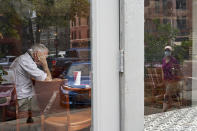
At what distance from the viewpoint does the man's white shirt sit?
3.08 m

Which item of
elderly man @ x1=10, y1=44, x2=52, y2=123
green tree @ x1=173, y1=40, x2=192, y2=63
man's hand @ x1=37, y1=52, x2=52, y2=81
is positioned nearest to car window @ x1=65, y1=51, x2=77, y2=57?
man's hand @ x1=37, y1=52, x2=52, y2=81

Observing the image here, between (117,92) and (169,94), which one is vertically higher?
(117,92)

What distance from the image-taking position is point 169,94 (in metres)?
3.72

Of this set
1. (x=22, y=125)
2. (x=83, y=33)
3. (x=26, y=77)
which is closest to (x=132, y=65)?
(x=83, y=33)

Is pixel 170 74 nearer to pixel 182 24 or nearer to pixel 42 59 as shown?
pixel 182 24

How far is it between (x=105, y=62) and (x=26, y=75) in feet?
6.69

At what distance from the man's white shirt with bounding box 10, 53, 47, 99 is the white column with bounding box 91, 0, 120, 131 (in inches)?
73.2

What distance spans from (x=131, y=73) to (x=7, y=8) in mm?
5223

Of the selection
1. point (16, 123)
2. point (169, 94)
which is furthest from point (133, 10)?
point (169, 94)

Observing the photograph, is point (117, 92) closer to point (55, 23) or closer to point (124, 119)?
point (124, 119)

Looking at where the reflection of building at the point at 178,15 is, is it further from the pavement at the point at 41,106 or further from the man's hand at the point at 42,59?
the pavement at the point at 41,106

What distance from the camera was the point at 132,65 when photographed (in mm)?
1352

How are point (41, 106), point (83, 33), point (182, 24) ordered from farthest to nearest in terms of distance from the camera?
point (182, 24), point (41, 106), point (83, 33)

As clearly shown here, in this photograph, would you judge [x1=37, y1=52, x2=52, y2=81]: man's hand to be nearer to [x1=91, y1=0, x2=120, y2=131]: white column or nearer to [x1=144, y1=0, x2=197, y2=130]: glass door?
[x1=144, y1=0, x2=197, y2=130]: glass door
